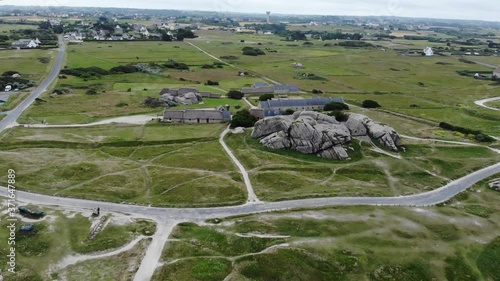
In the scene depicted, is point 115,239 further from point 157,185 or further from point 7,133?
point 7,133

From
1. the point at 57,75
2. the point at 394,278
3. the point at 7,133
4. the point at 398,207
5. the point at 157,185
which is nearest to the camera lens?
the point at 394,278

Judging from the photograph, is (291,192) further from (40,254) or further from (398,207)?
(40,254)

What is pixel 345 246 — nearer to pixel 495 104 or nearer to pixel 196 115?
pixel 196 115

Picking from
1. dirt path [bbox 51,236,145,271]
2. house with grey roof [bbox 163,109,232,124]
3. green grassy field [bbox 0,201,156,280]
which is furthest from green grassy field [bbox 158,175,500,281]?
house with grey roof [bbox 163,109,232,124]

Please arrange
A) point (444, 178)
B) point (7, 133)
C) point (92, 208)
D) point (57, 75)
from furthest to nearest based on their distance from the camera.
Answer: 1. point (57, 75)
2. point (7, 133)
3. point (444, 178)
4. point (92, 208)

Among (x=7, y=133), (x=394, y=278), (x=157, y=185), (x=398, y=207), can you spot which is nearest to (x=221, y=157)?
(x=157, y=185)

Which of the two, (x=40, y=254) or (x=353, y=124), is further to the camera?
(x=353, y=124)
